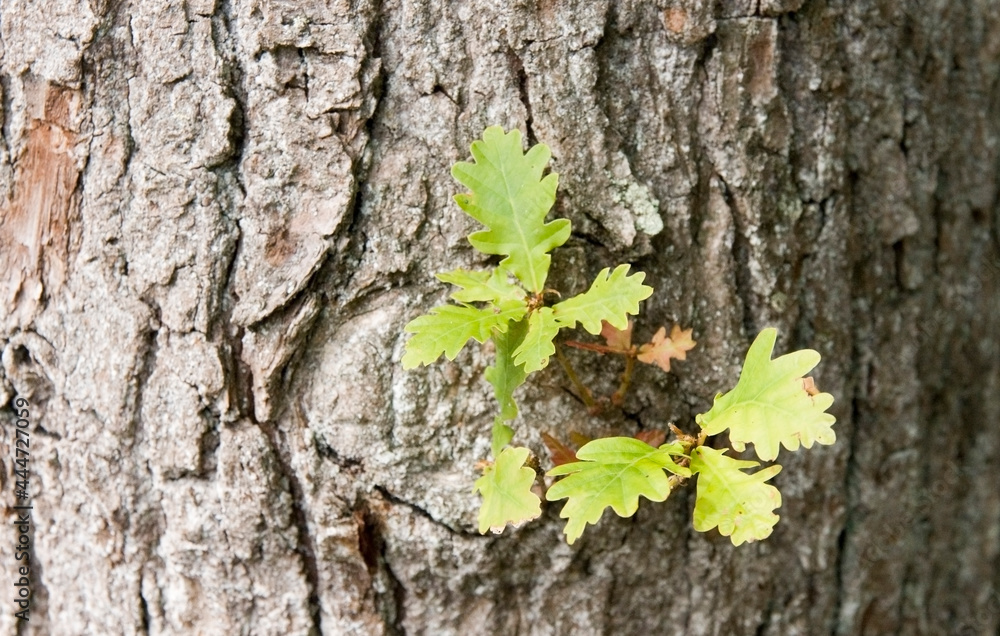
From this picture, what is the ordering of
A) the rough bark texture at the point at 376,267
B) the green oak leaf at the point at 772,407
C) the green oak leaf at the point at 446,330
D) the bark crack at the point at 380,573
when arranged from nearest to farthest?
1. the green oak leaf at the point at 772,407
2. the green oak leaf at the point at 446,330
3. the rough bark texture at the point at 376,267
4. the bark crack at the point at 380,573

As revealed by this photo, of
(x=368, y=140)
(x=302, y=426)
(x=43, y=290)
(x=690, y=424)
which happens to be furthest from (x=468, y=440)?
(x=43, y=290)

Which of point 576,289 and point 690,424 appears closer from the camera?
point 576,289

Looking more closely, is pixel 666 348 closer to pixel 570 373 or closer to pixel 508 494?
pixel 570 373

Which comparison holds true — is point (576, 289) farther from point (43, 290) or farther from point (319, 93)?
Result: point (43, 290)

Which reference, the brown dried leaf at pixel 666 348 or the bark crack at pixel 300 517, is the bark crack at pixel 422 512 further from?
the brown dried leaf at pixel 666 348
